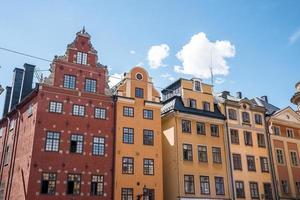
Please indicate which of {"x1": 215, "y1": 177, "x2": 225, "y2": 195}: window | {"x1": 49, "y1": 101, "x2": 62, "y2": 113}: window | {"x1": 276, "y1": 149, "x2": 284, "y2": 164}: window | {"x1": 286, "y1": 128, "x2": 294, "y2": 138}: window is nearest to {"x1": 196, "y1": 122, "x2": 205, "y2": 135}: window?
{"x1": 215, "y1": 177, "x2": 225, "y2": 195}: window

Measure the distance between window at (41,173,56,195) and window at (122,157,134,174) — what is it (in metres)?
6.39

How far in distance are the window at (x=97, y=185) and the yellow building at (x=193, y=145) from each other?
7.77 metres

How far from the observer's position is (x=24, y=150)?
1227 inches

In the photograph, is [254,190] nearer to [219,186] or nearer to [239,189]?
[239,189]

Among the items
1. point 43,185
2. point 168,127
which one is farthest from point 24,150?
point 168,127

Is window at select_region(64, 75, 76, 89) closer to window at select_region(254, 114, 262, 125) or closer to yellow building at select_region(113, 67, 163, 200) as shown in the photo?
yellow building at select_region(113, 67, 163, 200)

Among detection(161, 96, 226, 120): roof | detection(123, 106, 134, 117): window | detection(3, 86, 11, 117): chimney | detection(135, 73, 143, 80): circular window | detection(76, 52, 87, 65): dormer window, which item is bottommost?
detection(123, 106, 134, 117): window

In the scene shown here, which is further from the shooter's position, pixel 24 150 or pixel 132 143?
pixel 132 143

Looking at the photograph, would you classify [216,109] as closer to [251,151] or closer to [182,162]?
[251,151]

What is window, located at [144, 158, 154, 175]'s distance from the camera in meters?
33.3

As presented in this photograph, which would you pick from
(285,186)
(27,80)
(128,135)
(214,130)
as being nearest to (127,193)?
(128,135)

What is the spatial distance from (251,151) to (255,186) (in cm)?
397

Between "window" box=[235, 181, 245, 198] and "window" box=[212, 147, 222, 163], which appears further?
"window" box=[212, 147, 222, 163]

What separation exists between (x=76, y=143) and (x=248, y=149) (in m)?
20.3
